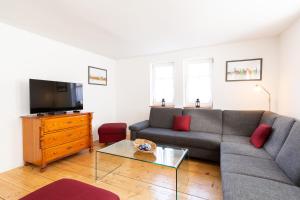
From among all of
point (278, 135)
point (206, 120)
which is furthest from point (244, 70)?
point (278, 135)

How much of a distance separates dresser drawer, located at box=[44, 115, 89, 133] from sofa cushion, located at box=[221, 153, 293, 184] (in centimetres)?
243

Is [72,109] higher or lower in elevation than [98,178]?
higher

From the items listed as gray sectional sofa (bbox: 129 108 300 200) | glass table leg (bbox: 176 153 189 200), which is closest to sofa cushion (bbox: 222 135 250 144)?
gray sectional sofa (bbox: 129 108 300 200)

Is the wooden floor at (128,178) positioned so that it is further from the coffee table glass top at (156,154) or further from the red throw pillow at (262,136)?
the red throw pillow at (262,136)

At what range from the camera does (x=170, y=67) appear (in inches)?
149

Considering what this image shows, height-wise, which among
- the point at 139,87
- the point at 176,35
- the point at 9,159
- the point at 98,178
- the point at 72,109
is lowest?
the point at 98,178

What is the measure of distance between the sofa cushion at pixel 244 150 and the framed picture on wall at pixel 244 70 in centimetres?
143

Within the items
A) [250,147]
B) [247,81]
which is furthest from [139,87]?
[250,147]

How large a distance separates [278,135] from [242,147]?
0.43m

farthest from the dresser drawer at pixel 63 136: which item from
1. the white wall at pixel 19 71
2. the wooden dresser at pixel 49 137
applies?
the white wall at pixel 19 71

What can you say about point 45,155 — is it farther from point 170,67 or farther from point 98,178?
point 170,67

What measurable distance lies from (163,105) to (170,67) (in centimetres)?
95

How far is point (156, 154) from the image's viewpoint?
199cm

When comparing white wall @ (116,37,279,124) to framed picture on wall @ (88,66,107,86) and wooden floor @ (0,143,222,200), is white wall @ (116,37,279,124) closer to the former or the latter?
framed picture on wall @ (88,66,107,86)
